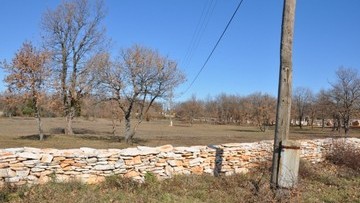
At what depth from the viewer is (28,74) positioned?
29.6m

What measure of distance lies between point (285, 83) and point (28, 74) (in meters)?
26.8

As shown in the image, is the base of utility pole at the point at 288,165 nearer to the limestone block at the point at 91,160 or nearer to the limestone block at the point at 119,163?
the limestone block at the point at 119,163

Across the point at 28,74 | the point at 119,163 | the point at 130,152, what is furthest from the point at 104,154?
the point at 28,74

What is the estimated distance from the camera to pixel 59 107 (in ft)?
114

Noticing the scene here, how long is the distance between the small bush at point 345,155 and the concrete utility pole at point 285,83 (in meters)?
5.42

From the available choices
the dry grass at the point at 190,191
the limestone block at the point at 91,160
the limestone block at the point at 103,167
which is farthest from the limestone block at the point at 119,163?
the limestone block at the point at 91,160

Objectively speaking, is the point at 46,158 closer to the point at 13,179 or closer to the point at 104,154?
the point at 13,179

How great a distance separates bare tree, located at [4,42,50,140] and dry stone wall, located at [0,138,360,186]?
75.2 feet

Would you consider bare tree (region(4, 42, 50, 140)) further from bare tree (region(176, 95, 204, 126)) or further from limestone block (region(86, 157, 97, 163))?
bare tree (region(176, 95, 204, 126))

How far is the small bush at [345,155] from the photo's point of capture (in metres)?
12.0

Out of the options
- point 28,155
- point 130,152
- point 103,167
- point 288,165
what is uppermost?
point 288,165

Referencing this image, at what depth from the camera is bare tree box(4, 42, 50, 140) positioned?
29047 mm

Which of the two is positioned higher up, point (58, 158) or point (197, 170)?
point (58, 158)

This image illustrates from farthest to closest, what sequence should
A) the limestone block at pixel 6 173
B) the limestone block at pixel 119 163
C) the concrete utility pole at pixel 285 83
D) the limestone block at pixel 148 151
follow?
the limestone block at pixel 148 151
the limestone block at pixel 119 163
the concrete utility pole at pixel 285 83
the limestone block at pixel 6 173
